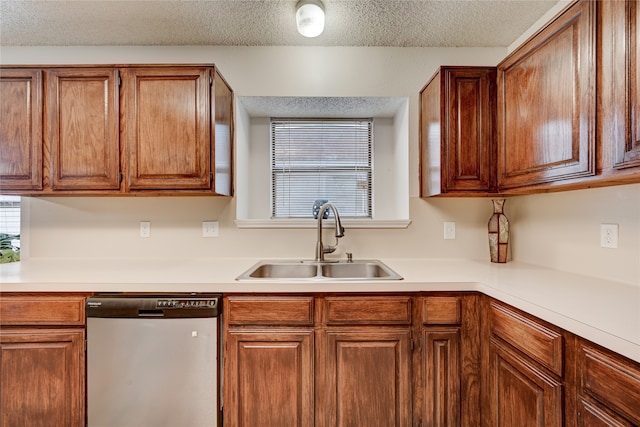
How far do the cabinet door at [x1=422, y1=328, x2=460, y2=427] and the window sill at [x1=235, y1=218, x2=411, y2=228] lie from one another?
33.2 inches

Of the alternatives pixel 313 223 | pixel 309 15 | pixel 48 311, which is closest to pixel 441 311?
pixel 313 223

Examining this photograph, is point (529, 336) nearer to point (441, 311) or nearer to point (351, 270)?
point (441, 311)

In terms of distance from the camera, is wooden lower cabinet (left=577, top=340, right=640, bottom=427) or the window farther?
the window

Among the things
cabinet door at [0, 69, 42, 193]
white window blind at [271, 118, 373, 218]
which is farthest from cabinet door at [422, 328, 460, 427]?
cabinet door at [0, 69, 42, 193]

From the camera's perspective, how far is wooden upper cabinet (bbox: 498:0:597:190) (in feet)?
3.86

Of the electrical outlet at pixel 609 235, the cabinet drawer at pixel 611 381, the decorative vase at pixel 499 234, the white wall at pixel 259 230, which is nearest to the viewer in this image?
the cabinet drawer at pixel 611 381

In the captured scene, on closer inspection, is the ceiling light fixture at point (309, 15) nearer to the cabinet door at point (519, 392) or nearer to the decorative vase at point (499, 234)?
the decorative vase at point (499, 234)

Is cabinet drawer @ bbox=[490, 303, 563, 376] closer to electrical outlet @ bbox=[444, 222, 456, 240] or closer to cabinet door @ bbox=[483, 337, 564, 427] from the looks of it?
cabinet door @ bbox=[483, 337, 564, 427]

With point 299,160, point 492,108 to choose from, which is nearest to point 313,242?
point 299,160

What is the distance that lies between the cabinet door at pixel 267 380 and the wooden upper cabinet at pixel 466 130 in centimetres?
124

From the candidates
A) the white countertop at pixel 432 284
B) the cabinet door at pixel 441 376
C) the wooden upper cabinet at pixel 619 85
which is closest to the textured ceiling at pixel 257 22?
the wooden upper cabinet at pixel 619 85

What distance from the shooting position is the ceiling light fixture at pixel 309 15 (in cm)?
168

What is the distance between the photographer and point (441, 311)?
4.76 feet

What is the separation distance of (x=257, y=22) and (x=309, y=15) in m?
0.40
